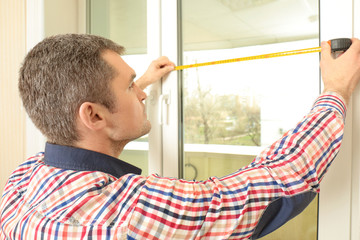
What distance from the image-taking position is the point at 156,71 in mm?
1252

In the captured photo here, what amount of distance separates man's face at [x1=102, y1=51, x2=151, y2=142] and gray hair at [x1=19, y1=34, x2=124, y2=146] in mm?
21

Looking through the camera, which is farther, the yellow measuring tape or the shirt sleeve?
the yellow measuring tape

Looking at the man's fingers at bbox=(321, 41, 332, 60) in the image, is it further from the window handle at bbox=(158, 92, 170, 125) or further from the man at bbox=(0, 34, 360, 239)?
the window handle at bbox=(158, 92, 170, 125)

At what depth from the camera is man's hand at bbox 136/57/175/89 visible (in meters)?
1.25

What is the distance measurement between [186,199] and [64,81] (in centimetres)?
48

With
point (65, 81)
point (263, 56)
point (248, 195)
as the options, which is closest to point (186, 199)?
point (248, 195)

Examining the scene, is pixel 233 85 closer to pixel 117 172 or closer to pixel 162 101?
pixel 162 101

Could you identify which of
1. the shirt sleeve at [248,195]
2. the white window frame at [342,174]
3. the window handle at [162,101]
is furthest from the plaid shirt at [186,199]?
the window handle at [162,101]

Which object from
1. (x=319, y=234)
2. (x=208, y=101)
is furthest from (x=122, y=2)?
(x=319, y=234)

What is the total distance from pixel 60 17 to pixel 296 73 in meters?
1.25

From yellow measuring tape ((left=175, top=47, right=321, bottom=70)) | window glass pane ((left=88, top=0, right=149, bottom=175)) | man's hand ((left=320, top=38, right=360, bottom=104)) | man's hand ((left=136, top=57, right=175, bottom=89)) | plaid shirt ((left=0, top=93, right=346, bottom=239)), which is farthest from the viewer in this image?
window glass pane ((left=88, top=0, right=149, bottom=175))

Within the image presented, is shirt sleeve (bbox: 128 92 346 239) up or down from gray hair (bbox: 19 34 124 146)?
down

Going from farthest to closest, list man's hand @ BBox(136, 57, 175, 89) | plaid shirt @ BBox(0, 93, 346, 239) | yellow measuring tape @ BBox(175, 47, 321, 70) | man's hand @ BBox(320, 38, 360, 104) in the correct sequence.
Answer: man's hand @ BBox(136, 57, 175, 89)
yellow measuring tape @ BBox(175, 47, 321, 70)
man's hand @ BBox(320, 38, 360, 104)
plaid shirt @ BBox(0, 93, 346, 239)

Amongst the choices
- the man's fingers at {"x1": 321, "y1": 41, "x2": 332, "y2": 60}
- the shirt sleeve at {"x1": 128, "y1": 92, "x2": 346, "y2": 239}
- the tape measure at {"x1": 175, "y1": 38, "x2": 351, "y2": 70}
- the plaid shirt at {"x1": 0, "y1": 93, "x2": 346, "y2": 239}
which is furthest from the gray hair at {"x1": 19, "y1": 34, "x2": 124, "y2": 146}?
the man's fingers at {"x1": 321, "y1": 41, "x2": 332, "y2": 60}
